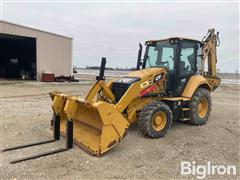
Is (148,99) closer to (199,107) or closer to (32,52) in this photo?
(199,107)

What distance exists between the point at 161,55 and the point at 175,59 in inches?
20.4

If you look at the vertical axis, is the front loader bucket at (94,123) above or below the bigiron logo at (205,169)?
above

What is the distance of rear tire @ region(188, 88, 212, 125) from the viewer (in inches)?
283

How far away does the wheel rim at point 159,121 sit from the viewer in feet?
19.5

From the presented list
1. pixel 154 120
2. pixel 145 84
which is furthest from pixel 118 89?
pixel 154 120

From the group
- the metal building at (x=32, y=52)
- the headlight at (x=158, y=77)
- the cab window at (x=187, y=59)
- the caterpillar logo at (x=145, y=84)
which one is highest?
the metal building at (x=32, y=52)

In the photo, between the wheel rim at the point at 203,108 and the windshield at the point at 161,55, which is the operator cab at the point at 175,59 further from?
the wheel rim at the point at 203,108

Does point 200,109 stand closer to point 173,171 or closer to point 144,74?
point 144,74

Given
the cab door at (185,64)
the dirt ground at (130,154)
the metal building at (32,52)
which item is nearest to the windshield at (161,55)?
the cab door at (185,64)

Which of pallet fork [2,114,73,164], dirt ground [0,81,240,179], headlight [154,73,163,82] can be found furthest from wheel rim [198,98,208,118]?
pallet fork [2,114,73,164]

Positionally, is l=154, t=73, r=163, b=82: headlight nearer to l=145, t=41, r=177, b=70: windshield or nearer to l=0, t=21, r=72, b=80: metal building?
l=145, t=41, r=177, b=70: windshield

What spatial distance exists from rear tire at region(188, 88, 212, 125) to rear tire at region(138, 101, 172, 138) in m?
1.34

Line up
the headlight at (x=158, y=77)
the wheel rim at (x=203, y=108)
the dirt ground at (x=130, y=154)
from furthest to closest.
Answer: the wheel rim at (x=203, y=108) < the headlight at (x=158, y=77) < the dirt ground at (x=130, y=154)

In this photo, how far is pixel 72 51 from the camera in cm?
2639
